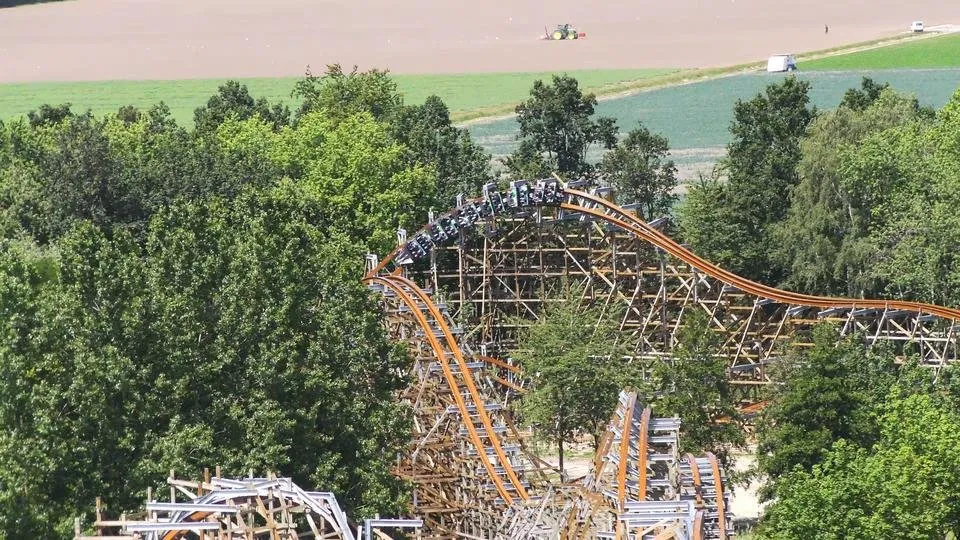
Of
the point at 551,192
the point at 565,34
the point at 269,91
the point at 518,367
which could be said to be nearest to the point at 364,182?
the point at 551,192

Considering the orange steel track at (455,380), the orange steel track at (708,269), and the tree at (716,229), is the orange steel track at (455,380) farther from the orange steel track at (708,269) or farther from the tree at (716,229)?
the tree at (716,229)

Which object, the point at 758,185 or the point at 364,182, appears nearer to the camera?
the point at 364,182

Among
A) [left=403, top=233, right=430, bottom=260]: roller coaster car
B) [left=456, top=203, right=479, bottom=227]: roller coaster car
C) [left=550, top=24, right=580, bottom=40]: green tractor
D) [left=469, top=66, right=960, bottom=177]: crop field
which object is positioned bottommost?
[left=469, top=66, right=960, bottom=177]: crop field

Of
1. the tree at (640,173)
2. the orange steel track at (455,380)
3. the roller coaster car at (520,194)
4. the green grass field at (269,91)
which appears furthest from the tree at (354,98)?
the green grass field at (269,91)

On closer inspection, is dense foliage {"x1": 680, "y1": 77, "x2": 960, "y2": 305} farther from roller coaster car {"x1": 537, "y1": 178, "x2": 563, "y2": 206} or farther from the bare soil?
the bare soil

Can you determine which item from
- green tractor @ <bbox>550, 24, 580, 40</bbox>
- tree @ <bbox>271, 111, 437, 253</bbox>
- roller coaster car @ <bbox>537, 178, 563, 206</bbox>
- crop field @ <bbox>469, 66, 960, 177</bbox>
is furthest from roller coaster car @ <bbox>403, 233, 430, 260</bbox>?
green tractor @ <bbox>550, 24, 580, 40</bbox>

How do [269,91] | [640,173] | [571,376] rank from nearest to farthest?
[571,376] < [640,173] < [269,91]

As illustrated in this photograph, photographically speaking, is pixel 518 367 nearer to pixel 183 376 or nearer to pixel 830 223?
pixel 830 223

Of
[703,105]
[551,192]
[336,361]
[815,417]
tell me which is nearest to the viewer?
[336,361]
